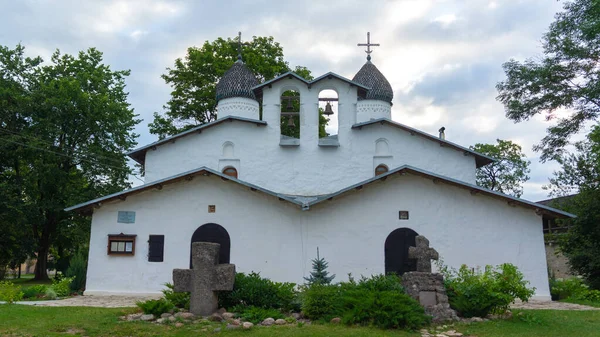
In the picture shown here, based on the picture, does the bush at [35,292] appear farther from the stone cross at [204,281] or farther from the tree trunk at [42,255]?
the tree trunk at [42,255]

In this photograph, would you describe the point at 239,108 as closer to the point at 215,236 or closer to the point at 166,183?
the point at 166,183

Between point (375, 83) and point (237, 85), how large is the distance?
22.0 feet

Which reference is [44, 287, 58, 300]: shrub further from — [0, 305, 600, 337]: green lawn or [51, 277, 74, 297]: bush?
[0, 305, 600, 337]: green lawn

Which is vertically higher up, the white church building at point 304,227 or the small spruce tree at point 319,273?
the white church building at point 304,227

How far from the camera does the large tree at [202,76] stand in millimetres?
30516

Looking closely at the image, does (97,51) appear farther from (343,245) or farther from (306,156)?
(343,245)

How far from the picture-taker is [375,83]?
2389 cm

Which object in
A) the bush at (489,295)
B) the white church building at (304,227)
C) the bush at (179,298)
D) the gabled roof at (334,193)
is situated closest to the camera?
the bush at (489,295)

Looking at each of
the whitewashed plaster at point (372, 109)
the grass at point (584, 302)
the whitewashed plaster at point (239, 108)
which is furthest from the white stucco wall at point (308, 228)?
the whitewashed plaster at point (372, 109)

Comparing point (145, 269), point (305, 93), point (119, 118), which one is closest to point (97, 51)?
point (119, 118)

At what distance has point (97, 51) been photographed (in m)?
29.0

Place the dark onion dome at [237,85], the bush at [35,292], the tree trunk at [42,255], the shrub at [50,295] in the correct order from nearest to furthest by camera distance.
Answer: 1. the shrub at [50,295]
2. the bush at [35,292]
3. the dark onion dome at [237,85]
4. the tree trunk at [42,255]

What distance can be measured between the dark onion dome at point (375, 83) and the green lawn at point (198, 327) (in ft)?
48.5

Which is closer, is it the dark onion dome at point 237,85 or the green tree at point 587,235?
the green tree at point 587,235
